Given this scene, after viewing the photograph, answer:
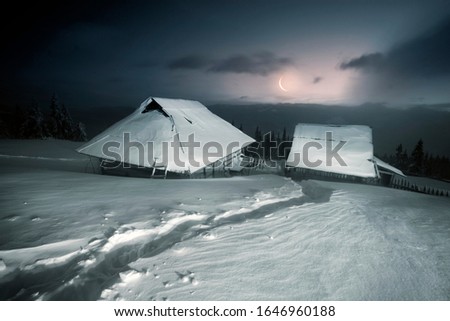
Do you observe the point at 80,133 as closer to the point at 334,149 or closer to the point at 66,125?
the point at 66,125

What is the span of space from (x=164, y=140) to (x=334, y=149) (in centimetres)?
1255

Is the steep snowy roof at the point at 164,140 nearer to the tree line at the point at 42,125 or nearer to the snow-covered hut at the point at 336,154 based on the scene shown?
the snow-covered hut at the point at 336,154

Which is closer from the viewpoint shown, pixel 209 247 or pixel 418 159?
pixel 209 247

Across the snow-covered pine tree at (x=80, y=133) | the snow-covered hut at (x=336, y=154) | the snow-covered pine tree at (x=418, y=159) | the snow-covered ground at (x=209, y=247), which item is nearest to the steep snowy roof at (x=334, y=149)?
the snow-covered hut at (x=336, y=154)

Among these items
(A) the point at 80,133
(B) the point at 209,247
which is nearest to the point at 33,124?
(A) the point at 80,133

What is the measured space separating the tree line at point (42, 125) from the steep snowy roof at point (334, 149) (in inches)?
1733

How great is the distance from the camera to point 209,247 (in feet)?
16.9

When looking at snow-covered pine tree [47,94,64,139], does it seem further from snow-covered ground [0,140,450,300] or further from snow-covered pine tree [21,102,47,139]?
snow-covered ground [0,140,450,300]

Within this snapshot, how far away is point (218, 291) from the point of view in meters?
3.85

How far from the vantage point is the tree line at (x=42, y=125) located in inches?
1625

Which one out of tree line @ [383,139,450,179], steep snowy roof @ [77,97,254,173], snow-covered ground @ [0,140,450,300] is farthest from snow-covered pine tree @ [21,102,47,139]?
tree line @ [383,139,450,179]

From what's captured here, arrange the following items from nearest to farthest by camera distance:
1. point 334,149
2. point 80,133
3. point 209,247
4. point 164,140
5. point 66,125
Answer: point 209,247
point 164,140
point 334,149
point 66,125
point 80,133

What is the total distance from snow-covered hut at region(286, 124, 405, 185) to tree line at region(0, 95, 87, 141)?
44.1m

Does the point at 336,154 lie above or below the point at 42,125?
below
